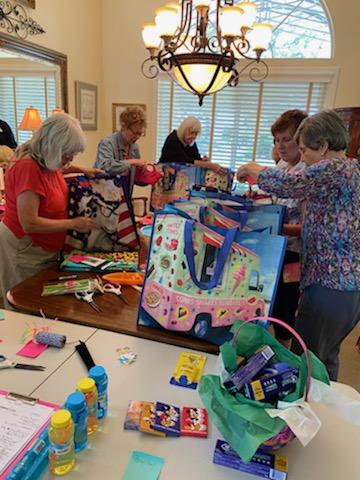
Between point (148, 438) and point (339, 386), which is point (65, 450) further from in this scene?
point (339, 386)

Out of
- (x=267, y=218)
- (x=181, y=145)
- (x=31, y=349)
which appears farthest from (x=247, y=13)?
(x=31, y=349)

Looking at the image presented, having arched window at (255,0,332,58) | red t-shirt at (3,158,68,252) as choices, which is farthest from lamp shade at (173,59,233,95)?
arched window at (255,0,332,58)

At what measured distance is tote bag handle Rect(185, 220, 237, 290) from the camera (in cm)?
96

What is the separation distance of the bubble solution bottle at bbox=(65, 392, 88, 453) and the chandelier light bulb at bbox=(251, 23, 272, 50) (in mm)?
2560

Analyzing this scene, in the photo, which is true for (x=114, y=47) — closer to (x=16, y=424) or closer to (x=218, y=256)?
(x=218, y=256)

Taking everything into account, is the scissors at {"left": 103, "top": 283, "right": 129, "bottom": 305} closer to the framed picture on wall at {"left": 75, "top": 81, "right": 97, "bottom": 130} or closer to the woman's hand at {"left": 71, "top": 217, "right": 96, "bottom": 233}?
the woman's hand at {"left": 71, "top": 217, "right": 96, "bottom": 233}

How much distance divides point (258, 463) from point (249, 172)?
0.99 metres

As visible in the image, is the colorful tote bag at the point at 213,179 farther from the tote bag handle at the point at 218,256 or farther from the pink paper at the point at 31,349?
the pink paper at the point at 31,349

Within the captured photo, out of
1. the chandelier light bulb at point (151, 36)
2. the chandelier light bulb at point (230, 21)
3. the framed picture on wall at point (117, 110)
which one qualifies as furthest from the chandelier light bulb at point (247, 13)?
the framed picture on wall at point (117, 110)

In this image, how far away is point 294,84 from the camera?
3.90m

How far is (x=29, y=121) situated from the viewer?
9.99ft

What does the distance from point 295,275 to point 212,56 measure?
1.25 metres

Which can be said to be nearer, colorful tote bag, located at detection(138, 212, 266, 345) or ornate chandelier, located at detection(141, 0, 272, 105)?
colorful tote bag, located at detection(138, 212, 266, 345)

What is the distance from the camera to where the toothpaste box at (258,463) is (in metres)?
0.68
